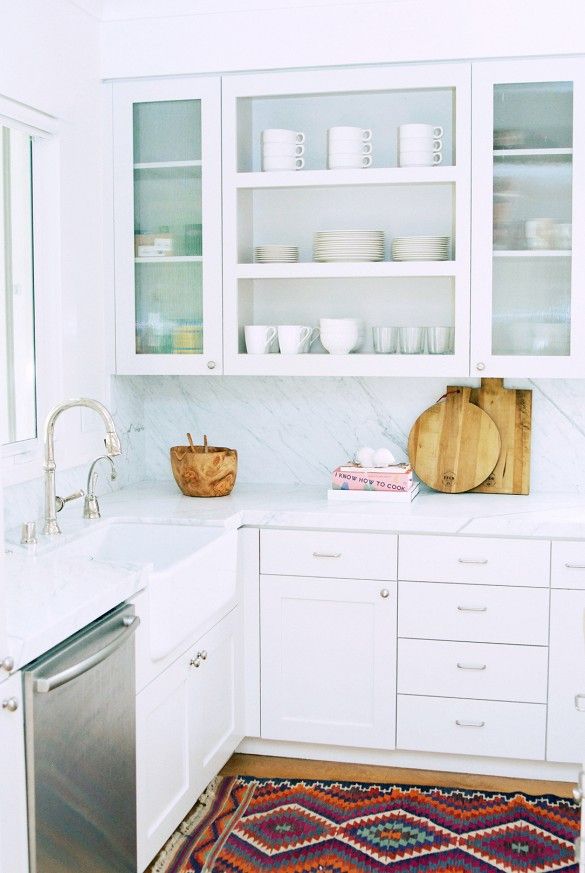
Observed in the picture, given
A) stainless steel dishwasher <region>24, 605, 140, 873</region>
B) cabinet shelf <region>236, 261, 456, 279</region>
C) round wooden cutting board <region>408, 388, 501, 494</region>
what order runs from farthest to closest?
round wooden cutting board <region>408, 388, 501, 494</region> → cabinet shelf <region>236, 261, 456, 279</region> → stainless steel dishwasher <region>24, 605, 140, 873</region>

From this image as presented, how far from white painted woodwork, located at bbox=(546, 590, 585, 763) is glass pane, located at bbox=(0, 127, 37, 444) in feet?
5.56

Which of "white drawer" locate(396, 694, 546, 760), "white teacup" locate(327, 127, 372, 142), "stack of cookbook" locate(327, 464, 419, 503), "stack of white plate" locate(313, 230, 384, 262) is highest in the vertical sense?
"white teacup" locate(327, 127, 372, 142)

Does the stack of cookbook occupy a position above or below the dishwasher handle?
above

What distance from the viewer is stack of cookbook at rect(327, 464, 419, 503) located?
10.8ft

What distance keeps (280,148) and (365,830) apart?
7.07 feet

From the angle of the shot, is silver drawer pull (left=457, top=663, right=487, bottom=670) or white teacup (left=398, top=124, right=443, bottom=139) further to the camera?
white teacup (left=398, top=124, right=443, bottom=139)

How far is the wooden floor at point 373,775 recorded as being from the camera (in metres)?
3.11

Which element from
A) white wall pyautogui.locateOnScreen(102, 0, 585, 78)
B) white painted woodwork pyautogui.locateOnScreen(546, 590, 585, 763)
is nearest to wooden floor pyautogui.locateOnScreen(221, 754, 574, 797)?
white painted woodwork pyautogui.locateOnScreen(546, 590, 585, 763)

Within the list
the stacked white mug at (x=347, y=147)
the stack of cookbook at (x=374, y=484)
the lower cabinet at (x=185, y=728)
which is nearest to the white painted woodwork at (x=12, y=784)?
the lower cabinet at (x=185, y=728)

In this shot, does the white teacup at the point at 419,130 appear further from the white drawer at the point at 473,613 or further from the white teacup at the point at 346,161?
the white drawer at the point at 473,613

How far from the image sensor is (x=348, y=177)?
3.30 meters

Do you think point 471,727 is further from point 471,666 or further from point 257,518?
point 257,518

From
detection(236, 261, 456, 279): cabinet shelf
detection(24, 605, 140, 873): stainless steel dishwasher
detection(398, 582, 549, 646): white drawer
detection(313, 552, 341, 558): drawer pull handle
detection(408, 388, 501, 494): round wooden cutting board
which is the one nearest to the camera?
detection(24, 605, 140, 873): stainless steel dishwasher

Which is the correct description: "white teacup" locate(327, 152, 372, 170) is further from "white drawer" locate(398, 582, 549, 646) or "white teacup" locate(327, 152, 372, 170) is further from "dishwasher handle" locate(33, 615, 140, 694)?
"dishwasher handle" locate(33, 615, 140, 694)
